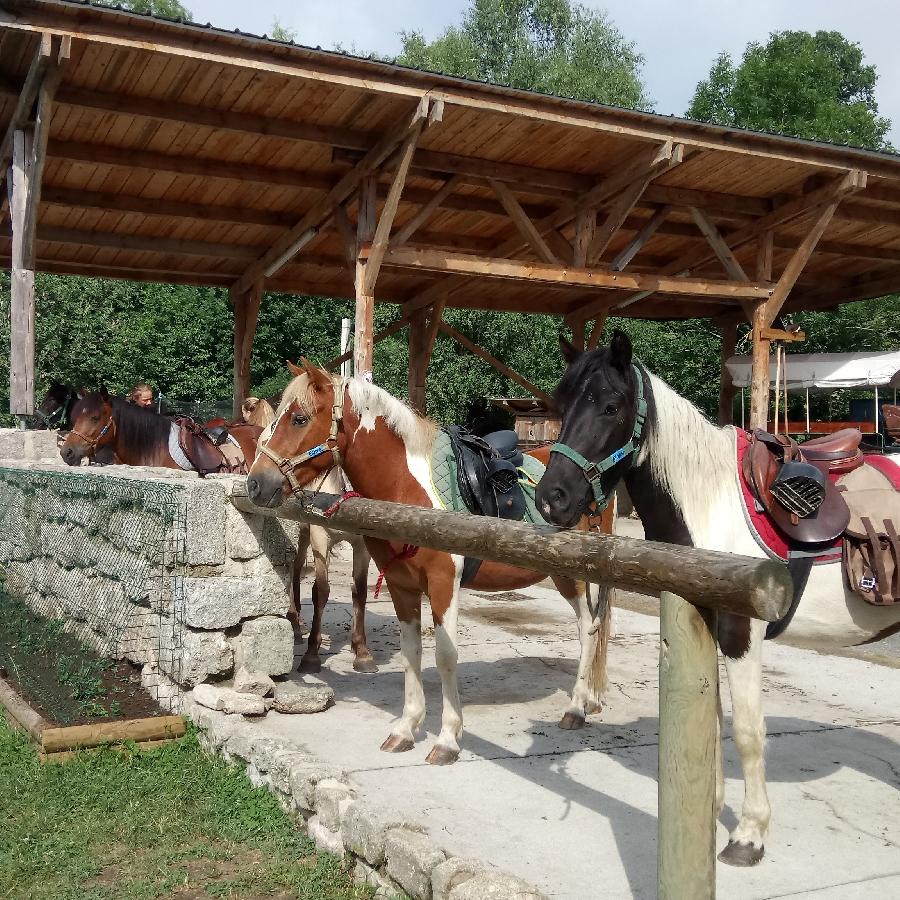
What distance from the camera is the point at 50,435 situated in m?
9.23

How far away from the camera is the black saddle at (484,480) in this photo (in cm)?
468

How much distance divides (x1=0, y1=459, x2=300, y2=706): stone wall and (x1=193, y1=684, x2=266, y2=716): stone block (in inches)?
5.0

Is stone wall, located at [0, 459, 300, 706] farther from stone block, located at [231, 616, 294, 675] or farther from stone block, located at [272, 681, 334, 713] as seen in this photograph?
stone block, located at [272, 681, 334, 713]

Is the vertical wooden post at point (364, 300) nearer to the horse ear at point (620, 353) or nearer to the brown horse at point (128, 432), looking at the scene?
the brown horse at point (128, 432)

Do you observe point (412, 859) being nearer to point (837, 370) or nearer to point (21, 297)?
point (21, 297)

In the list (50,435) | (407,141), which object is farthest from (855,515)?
(50,435)

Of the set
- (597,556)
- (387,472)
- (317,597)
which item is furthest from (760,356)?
(597,556)

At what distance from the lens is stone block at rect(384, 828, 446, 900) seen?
293cm

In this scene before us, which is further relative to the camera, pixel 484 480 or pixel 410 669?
pixel 484 480

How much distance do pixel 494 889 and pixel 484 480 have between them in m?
2.37

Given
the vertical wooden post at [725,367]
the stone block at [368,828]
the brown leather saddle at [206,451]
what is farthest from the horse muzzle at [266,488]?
the vertical wooden post at [725,367]

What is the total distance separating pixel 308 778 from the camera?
370 cm

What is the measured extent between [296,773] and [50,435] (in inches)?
260

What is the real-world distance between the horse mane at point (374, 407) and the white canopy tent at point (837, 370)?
9342mm
